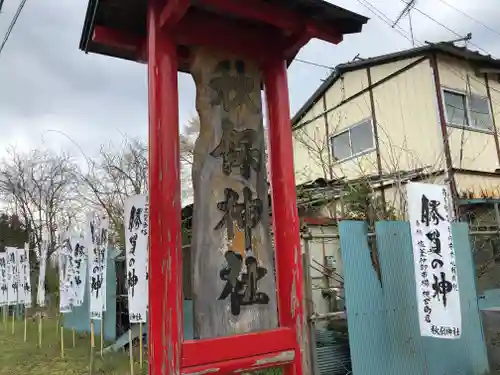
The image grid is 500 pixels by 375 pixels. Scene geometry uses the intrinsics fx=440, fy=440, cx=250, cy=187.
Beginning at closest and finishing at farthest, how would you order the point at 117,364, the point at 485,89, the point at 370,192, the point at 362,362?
the point at 362,362
the point at 117,364
the point at 370,192
the point at 485,89

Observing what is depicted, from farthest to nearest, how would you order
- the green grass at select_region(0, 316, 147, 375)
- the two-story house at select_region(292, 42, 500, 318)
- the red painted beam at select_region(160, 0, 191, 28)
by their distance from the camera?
1. the two-story house at select_region(292, 42, 500, 318)
2. the green grass at select_region(0, 316, 147, 375)
3. the red painted beam at select_region(160, 0, 191, 28)

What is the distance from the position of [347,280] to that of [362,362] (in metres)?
1.10

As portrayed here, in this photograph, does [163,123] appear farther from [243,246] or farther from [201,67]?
[243,246]

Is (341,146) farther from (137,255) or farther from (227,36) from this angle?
(227,36)

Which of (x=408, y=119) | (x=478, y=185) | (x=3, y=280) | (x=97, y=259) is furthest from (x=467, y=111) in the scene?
(x=3, y=280)

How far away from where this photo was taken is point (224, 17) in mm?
3881

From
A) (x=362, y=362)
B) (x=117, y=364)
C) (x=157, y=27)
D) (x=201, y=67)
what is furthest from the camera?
(x=117, y=364)

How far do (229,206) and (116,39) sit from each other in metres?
1.77

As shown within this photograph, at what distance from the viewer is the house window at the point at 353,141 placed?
14.5 m

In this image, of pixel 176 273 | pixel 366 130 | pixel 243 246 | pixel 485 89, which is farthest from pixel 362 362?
pixel 485 89

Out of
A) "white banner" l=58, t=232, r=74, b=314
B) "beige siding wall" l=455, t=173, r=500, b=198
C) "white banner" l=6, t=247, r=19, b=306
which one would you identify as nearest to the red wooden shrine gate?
"white banner" l=58, t=232, r=74, b=314

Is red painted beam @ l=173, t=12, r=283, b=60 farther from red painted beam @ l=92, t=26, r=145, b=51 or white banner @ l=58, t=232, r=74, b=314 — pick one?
white banner @ l=58, t=232, r=74, b=314

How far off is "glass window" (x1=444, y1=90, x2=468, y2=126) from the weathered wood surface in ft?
34.5

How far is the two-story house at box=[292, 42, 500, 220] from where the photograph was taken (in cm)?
1241
